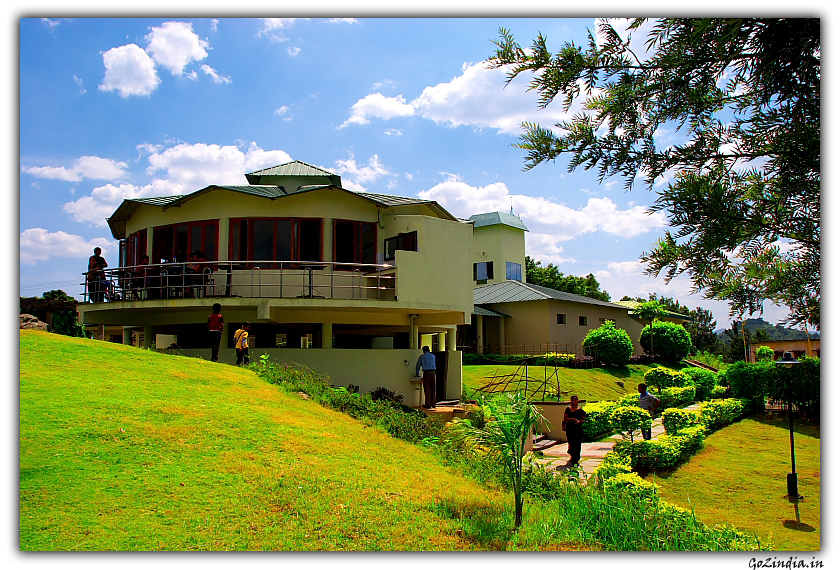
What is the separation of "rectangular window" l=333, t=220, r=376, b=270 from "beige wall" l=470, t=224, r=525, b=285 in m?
26.4

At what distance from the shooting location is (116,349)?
45.6ft

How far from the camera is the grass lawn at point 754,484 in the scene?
9567 millimetres

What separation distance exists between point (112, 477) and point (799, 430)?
1678cm

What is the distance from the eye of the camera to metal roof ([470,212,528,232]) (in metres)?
46.0

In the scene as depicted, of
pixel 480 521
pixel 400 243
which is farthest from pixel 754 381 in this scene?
pixel 480 521

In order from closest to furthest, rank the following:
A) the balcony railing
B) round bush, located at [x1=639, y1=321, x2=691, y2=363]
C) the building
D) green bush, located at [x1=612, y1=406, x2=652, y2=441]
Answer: green bush, located at [x1=612, y1=406, x2=652, y2=441] → the building → the balcony railing → round bush, located at [x1=639, y1=321, x2=691, y2=363]

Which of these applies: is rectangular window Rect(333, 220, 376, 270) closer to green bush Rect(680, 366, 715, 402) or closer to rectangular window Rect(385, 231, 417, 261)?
rectangular window Rect(385, 231, 417, 261)

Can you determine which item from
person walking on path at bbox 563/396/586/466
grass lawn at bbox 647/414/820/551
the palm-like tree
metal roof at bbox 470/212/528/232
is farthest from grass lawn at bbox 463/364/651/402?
metal roof at bbox 470/212/528/232

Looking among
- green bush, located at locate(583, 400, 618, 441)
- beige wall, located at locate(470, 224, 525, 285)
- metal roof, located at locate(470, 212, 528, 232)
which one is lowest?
green bush, located at locate(583, 400, 618, 441)

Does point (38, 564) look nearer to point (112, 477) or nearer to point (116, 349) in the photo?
point (112, 477)

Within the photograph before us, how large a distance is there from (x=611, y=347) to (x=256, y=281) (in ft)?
69.5

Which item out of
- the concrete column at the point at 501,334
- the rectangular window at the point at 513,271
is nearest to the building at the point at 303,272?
the concrete column at the point at 501,334

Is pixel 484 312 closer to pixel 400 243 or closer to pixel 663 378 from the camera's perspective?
pixel 663 378

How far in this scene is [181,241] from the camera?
19453 mm
